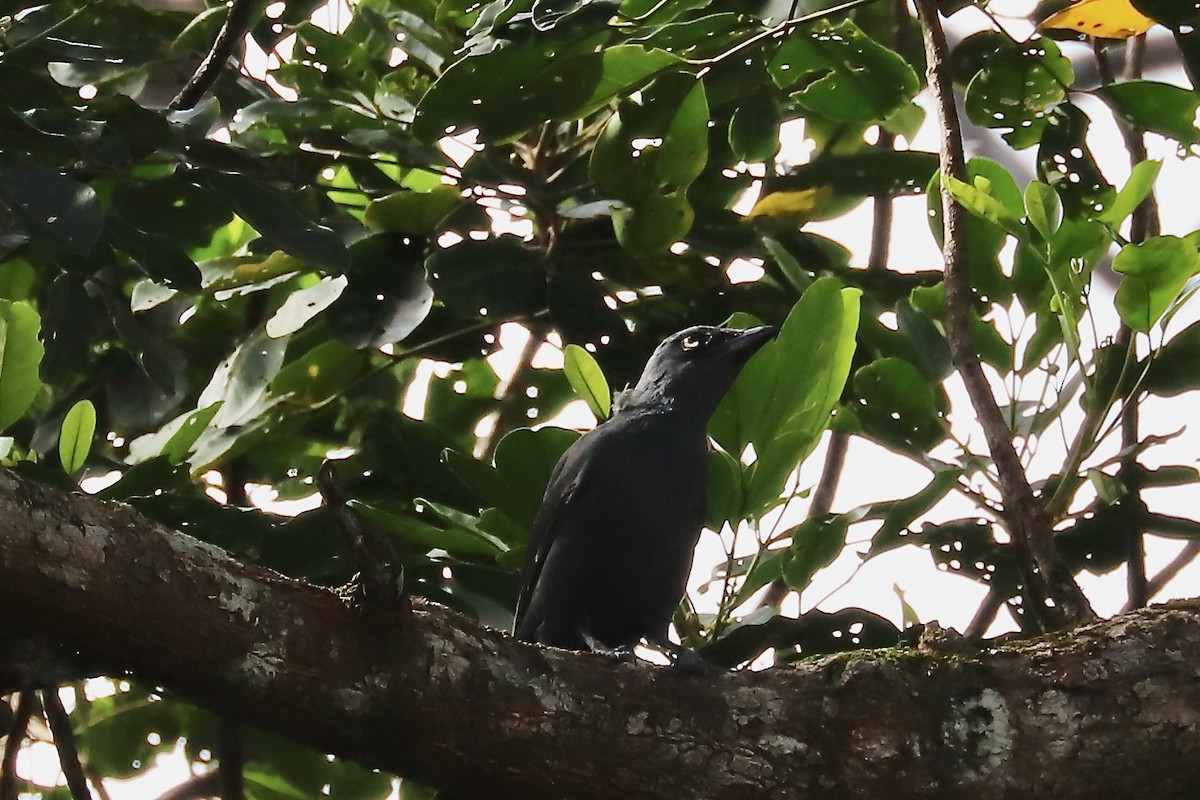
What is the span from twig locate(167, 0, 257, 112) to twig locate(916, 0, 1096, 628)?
129cm

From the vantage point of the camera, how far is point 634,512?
2850 millimetres

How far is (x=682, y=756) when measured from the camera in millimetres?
1820

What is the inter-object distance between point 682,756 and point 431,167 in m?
1.45

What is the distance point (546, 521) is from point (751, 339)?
23.5 inches

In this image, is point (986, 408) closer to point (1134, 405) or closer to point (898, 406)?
point (898, 406)

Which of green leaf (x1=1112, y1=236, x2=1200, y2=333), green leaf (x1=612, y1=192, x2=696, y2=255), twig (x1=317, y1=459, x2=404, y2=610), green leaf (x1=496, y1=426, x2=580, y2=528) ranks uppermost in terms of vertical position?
green leaf (x1=612, y1=192, x2=696, y2=255)

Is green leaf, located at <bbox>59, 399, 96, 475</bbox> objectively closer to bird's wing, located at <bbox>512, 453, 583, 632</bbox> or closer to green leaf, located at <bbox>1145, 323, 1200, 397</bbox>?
bird's wing, located at <bbox>512, 453, 583, 632</bbox>

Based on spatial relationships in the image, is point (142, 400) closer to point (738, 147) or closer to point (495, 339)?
point (495, 339)

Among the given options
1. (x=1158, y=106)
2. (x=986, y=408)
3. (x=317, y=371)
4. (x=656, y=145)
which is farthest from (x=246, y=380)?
(x=1158, y=106)

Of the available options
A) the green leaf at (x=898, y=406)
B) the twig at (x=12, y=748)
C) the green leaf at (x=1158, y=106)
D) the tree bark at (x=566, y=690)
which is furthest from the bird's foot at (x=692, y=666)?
the twig at (x=12, y=748)

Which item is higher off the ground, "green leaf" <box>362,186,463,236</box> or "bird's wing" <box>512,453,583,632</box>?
"green leaf" <box>362,186,463,236</box>

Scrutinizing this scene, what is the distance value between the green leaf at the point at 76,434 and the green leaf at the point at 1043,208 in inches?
65.2

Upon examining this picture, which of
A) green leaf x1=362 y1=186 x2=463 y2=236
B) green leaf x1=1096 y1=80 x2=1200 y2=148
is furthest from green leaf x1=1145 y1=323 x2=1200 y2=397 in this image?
green leaf x1=362 y1=186 x2=463 y2=236

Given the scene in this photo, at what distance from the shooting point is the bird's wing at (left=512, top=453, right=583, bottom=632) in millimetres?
2654
